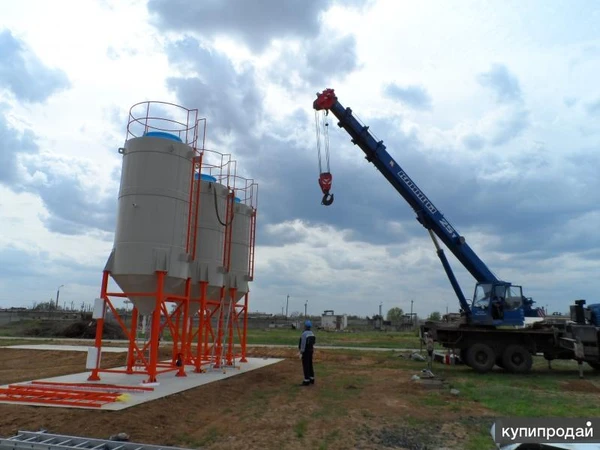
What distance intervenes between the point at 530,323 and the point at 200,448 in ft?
50.8

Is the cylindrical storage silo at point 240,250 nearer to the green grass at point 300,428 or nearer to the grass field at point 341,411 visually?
the grass field at point 341,411

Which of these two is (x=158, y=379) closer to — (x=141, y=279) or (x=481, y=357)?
(x=141, y=279)

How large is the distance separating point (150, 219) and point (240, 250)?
6074 millimetres

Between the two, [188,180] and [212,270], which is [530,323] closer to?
[212,270]

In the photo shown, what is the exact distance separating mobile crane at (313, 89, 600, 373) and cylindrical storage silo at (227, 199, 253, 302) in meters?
3.58

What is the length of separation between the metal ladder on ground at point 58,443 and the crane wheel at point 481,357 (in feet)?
47.4

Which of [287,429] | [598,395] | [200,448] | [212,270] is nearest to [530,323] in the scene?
[598,395]

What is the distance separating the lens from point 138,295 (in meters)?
13.5

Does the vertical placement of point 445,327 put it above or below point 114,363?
above

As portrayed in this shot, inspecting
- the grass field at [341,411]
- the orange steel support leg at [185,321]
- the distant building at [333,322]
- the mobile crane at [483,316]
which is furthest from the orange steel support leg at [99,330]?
the distant building at [333,322]

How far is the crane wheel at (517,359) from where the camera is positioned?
59.8 ft

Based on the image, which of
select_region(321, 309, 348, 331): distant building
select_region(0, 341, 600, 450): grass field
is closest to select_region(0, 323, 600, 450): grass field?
select_region(0, 341, 600, 450): grass field

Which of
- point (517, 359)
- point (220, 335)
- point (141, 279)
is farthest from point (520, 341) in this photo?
point (141, 279)

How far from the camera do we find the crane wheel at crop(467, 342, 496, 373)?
18.2 meters
